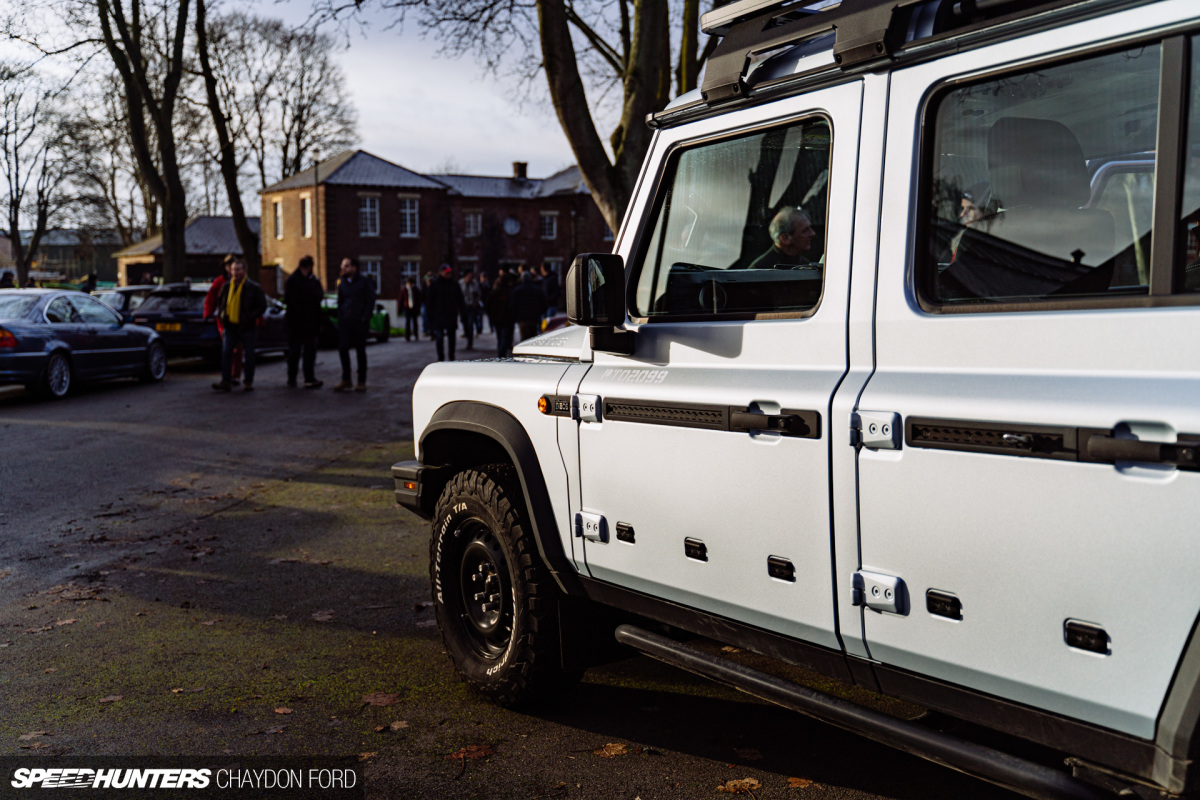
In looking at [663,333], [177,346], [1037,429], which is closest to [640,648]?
[663,333]

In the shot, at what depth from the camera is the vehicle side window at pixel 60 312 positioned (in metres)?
14.6

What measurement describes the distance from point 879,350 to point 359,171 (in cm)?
6081

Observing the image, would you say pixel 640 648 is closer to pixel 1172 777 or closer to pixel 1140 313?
pixel 1172 777

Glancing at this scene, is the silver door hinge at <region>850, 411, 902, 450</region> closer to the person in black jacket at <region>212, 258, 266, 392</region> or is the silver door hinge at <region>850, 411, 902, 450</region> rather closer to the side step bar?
the side step bar

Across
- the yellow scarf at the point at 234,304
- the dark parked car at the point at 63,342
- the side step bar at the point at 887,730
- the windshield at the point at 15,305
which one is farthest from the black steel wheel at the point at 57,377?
the side step bar at the point at 887,730

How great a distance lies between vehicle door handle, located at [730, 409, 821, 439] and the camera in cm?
264

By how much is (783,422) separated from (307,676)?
267cm

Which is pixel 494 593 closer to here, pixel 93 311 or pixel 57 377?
pixel 57 377

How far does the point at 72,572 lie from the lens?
6.01 meters

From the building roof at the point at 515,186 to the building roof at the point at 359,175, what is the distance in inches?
319

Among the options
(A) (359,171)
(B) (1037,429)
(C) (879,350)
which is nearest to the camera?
(B) (1037,429)

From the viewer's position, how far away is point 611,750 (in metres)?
3.62

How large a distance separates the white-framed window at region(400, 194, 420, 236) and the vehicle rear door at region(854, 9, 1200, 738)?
60748 mm

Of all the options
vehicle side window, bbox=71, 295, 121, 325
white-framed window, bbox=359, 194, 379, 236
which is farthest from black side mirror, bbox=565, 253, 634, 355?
white-framed window, bbox=359, 194, 379, 236
